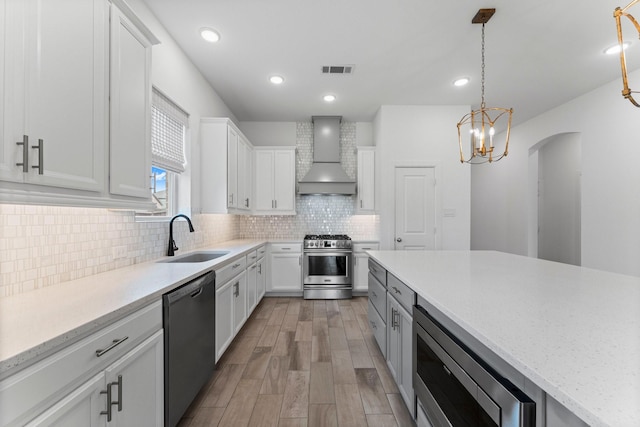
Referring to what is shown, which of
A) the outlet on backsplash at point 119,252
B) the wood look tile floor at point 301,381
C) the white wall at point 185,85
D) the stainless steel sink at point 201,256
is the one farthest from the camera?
the stainless steel sink at point 201,256

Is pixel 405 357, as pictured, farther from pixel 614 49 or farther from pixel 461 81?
pixel 614 49

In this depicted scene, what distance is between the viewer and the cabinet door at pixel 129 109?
1.38 metres

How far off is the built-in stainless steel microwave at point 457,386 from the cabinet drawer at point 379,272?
2.23 ft

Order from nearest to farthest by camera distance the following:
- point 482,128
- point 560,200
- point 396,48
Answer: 1. point 482,128
2. point 396,48
3. point 560,200

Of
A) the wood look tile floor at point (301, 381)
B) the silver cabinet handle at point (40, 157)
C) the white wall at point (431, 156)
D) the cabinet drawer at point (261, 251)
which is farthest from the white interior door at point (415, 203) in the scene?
the silver cabinet handle at point (40, 157)

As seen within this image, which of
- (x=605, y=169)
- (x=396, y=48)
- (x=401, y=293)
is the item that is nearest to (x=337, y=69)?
(x=396, y=48)

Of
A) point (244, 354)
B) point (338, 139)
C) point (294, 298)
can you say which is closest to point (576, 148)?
point (338, 139)

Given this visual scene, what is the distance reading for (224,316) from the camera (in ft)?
7.63

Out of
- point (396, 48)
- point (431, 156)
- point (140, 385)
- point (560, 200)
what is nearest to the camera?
point (140, 385)

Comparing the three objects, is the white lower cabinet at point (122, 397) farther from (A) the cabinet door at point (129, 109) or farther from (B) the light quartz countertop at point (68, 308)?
(A) the cabinet door at point (129, 109)

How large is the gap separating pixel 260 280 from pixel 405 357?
8.41 feet

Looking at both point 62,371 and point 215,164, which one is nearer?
point 62,371

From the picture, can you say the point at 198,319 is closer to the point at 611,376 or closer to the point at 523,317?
the point at 523,317

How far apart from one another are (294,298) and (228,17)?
3630mm
